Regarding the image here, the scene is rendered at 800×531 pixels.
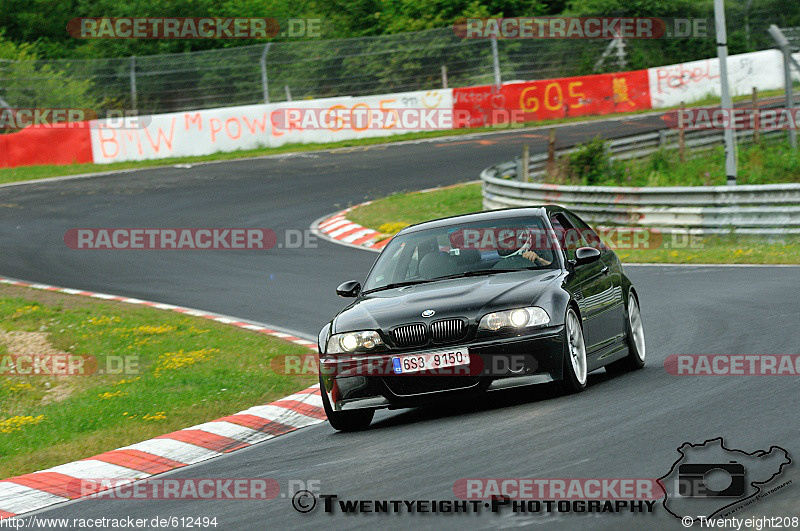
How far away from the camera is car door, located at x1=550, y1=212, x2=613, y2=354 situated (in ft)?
30.1

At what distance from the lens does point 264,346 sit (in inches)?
527

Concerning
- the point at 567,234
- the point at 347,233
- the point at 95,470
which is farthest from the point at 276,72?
the point at 95,470

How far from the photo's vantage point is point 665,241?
20.4 meters

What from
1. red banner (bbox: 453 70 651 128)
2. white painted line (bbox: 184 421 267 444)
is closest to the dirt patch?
white painted line (bbox: 184 421 267 444)

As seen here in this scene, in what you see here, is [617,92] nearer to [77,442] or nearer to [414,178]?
[414,178]

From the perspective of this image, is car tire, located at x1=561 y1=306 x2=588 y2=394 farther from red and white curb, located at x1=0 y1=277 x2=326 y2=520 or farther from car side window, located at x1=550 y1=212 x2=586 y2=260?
red and white curb, located at x1=0 y1=277 x2=326 y2=520

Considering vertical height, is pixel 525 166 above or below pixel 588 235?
below

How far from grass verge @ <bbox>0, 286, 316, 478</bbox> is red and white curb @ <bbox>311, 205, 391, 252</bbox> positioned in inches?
254

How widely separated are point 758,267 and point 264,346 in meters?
7.12

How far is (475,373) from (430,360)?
1.02 feet

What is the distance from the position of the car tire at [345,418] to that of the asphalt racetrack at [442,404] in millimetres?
98

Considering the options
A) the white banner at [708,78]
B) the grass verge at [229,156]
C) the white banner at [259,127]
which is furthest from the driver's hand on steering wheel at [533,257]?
the white banner at [708,78]

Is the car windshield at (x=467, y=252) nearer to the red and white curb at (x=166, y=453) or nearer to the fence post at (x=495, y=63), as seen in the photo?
the red and white curb at (x=166, y=453)

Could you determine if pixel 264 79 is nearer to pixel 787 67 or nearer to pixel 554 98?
pixel 554 98
